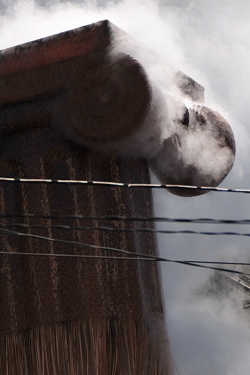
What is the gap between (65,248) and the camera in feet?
14.5

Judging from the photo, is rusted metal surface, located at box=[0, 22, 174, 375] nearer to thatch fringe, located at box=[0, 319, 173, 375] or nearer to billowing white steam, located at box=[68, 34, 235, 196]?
thatch fringe, located at box=[0, 319, 173, 375]

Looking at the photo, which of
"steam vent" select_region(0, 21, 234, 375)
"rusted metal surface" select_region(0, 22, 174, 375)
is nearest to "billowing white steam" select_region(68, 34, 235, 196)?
"steam vent" select_region(0, 21, 234, 375)

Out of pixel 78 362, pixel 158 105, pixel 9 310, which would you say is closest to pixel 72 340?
pixel 78 362

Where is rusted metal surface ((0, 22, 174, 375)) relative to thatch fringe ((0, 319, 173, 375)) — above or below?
above

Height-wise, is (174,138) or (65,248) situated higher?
(174,138)

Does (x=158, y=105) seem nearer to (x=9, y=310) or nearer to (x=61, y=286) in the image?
(x=61, y=286)

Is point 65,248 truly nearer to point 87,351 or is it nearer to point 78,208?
point 78,208

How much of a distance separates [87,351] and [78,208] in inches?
41.1

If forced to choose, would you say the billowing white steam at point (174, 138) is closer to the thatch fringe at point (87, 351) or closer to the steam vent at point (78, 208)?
the steam vent at point (78, 208)

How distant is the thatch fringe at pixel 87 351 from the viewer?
4.23 metres

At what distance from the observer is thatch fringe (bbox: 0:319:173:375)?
4227 mm

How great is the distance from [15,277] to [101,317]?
765 millimetres

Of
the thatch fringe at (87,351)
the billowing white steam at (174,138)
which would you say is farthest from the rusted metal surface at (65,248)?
the billowing white steam at (174,138)

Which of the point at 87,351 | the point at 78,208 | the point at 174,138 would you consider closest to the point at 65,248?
the point at 78,208
